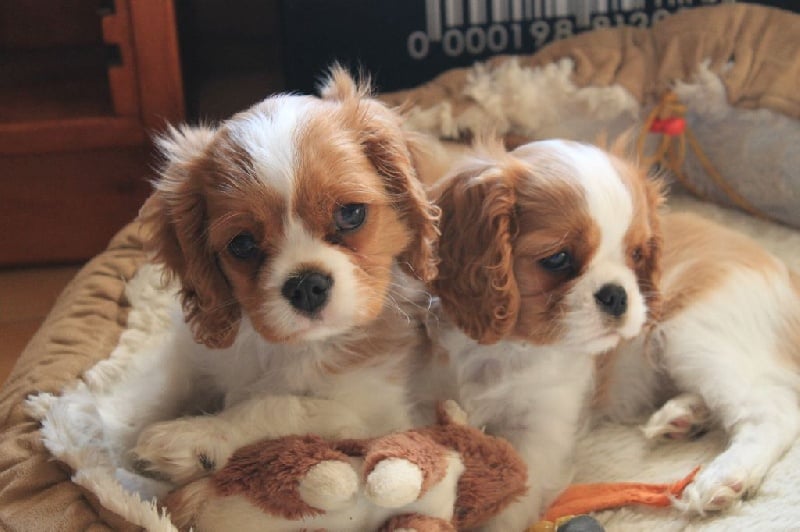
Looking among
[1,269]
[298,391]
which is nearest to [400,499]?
[298,391]

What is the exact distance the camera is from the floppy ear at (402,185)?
1.80m

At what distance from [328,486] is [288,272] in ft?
1.21

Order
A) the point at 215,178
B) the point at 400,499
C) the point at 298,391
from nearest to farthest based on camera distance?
1. the point at 400,499
2. the point at 215,178
3. the point at 298,391

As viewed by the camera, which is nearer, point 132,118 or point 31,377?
point 31,377

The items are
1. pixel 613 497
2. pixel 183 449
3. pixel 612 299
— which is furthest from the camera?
pixel 613 497

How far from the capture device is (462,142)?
2.89 m

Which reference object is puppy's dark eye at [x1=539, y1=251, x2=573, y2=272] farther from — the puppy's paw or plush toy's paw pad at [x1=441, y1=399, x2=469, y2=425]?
the puppy's paw

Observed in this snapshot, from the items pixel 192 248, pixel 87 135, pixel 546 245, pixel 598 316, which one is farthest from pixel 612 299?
pixel 87 135

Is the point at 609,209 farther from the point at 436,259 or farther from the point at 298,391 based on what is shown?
the point at 298,391

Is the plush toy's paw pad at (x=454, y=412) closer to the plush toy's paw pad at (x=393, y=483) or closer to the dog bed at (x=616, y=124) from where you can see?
the plush toy's paw pad at (x=393, y=483)

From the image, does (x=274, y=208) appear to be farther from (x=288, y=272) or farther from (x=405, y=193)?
(x=405, y=193)

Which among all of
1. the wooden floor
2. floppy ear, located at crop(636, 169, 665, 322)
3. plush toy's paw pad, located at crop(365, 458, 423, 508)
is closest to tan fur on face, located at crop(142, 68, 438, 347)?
plush toy's paw pad, located at crop(365, 458, 423, 508)

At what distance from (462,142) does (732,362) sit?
43.9 inches

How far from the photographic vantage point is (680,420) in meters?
2.14
